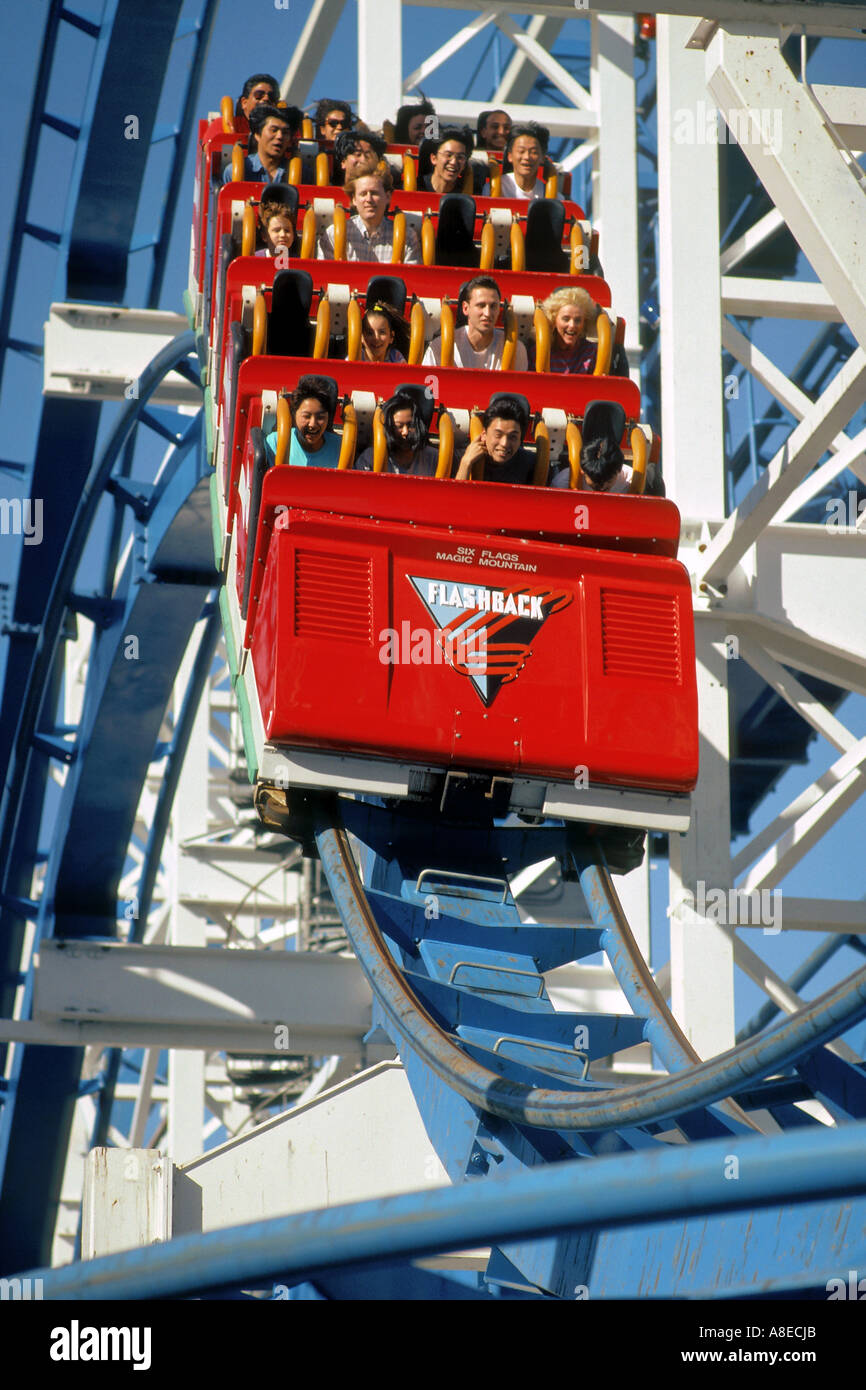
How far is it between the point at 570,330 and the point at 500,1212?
5796mm

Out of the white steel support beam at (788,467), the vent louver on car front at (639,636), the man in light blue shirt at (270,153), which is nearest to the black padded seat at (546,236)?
the man in light blue shirt at (270,153)

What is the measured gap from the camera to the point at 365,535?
6.65 m

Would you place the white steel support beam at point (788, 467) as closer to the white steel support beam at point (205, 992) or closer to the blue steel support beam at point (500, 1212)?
the white steel support beam at point (205, 992)

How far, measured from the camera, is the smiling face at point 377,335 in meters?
7.79

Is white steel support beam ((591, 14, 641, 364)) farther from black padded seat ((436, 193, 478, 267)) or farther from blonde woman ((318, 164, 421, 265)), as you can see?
blonde woman ((318, 164, 421, 265))

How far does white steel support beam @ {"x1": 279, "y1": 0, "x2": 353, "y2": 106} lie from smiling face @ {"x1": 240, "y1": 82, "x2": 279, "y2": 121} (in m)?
2.35

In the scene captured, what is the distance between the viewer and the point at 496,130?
418 inches

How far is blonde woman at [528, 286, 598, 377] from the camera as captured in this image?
26.5 ft

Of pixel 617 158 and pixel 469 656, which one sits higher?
pixel 617 158

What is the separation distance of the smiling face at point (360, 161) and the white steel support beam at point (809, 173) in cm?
267
